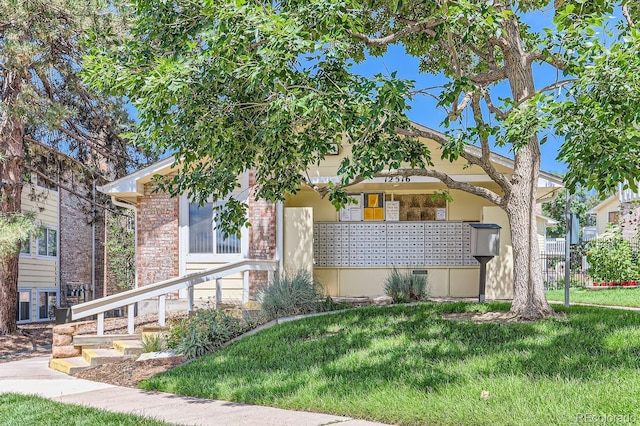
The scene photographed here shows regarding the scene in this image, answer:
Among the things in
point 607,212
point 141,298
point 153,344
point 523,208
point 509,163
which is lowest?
point 153,344

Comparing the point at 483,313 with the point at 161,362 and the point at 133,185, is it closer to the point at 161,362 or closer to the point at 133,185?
the point at 161,362

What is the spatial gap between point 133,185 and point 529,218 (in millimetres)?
9052

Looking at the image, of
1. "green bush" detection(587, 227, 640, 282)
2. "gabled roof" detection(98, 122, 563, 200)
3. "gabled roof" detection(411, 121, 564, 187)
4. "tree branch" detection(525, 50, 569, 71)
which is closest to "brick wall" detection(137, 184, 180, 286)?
"gabled roof" detection(98, 122, 563, 200)

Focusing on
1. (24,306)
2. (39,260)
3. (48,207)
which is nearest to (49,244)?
(39,260)

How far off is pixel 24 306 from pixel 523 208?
18414 millimetres

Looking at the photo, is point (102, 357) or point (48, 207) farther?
point (48, 207)

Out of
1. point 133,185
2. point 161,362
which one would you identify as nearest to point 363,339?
point 161,362

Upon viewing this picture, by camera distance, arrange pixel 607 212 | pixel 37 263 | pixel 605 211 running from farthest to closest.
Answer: pixel 605 211 → pixel 607 212 → pixel 37 263

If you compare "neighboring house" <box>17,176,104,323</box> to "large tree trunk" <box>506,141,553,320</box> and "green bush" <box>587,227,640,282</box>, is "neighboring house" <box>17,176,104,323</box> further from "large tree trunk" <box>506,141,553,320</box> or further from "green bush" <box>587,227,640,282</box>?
"green bush" <box>587,227,640,282</box>

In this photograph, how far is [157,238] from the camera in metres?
14.2

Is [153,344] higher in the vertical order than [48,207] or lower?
lower

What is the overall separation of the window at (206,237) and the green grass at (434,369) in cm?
487

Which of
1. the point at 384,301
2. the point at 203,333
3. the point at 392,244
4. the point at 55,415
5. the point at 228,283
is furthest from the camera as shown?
the point at 392,244

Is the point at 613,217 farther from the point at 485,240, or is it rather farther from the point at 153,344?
the point at 153,344
